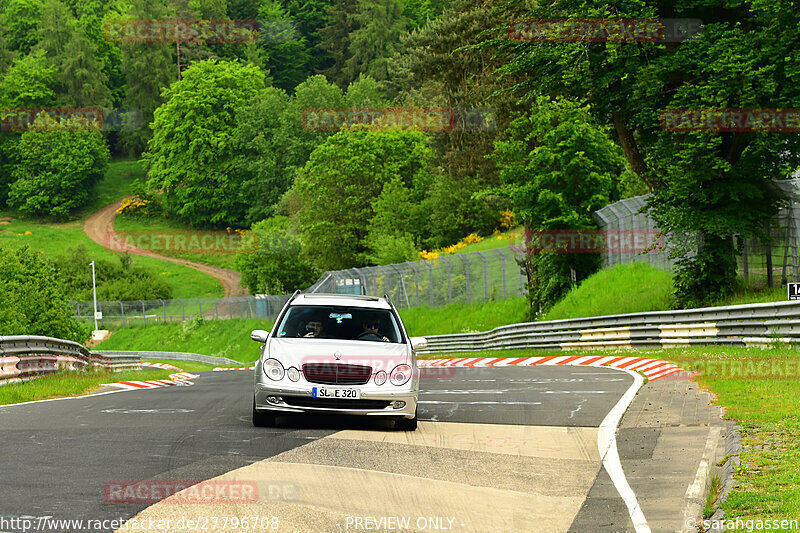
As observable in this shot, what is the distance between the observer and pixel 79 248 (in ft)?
333

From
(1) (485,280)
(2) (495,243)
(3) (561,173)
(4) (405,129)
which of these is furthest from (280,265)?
(3) (561,173)

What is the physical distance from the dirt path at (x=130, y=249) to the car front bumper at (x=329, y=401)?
8510 cm

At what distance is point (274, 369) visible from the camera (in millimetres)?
12008

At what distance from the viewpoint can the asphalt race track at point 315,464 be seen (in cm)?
689

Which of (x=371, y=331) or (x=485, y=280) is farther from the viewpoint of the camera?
(x=485, y=280)

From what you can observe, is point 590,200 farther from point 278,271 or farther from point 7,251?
point 278,271

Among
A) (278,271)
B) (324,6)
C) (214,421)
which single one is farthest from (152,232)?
(214,421)

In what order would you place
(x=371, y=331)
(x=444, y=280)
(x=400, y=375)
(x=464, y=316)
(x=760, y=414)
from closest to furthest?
(x=760, y=414) < (x=400, y=375) < (x=371, y=331) < (x=464, y=316) < (x=444, y=280)

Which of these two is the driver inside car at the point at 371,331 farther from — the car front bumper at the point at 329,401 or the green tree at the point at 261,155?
the green tree at the point at 261,155

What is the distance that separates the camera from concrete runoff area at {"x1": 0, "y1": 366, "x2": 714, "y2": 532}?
6930 mm

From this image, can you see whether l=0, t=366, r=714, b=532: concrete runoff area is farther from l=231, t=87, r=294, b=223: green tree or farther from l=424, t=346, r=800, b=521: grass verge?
l=231, t=87, r=294, b=223: green tree

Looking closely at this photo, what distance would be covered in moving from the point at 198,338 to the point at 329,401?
6367 cm

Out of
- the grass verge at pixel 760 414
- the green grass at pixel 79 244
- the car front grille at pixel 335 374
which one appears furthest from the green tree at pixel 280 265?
the car front grille at pixel 335 374

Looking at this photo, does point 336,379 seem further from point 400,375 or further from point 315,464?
point 315,464
